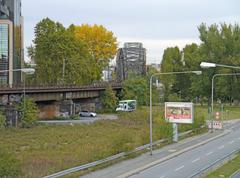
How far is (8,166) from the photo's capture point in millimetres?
34156

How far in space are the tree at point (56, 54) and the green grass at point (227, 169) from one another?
62.7m

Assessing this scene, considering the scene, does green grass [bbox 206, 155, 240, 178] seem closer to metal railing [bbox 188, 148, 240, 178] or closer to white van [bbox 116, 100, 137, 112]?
metal railing [bbox 188, 148, 240, 178]

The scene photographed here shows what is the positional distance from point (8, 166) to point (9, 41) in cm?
7767

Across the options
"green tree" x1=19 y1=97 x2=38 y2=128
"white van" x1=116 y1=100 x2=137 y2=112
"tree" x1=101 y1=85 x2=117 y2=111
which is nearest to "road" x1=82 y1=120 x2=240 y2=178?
"green tree" x1=19 y1=97 x2=38 y2=128

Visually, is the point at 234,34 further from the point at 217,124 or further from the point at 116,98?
the point at 217,124

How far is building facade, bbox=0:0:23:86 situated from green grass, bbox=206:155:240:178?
68.7 m

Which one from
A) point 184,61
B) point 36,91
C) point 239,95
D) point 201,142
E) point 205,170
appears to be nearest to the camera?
point 205,170

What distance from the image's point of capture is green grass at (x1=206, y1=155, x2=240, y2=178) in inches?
1370

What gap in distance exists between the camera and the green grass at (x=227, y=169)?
114ft

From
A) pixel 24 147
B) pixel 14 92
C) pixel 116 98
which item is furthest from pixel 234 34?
pixel 24 147

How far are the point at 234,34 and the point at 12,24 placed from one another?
164 ft

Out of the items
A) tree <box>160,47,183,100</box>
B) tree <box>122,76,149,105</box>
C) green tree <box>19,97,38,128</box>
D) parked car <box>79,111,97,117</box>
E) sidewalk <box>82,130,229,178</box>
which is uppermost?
tree <box>160,47,183,100</box>

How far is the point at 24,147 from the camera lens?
175 feet

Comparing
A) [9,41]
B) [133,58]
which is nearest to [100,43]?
[9,41]
